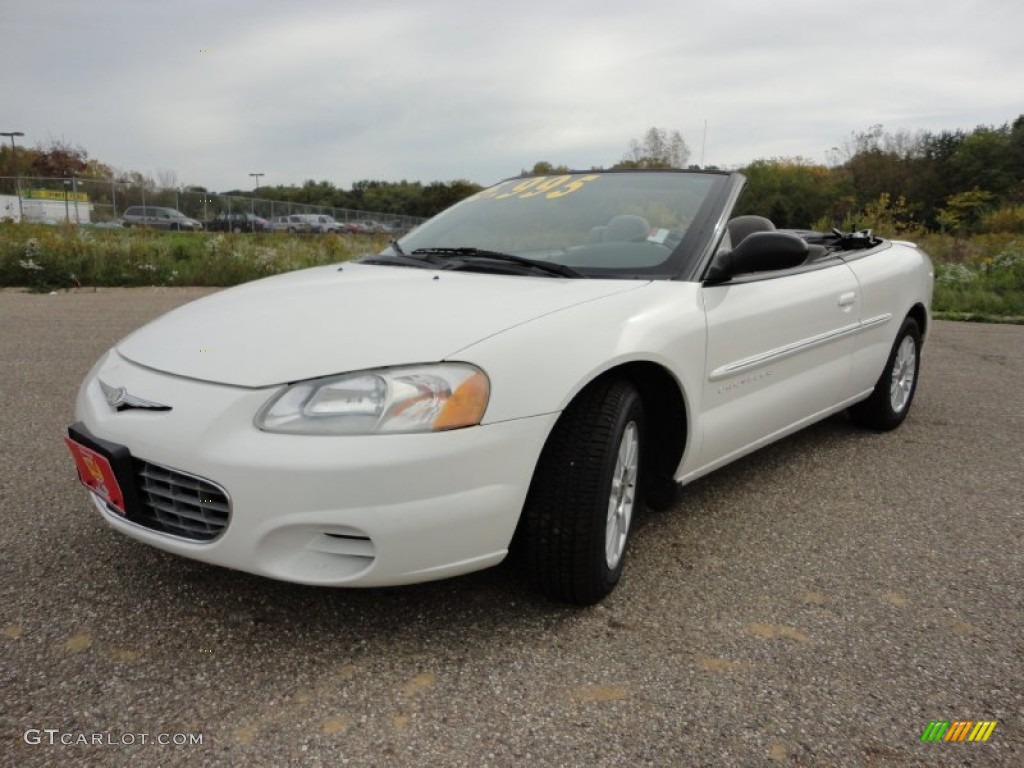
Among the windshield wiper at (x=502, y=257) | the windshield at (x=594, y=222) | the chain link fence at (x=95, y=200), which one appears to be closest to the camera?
the windshield wiper at (x=502, y=257)

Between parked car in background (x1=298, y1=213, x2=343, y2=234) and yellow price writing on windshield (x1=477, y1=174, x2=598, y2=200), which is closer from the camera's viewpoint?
yellow price writing on windshield (x1=477, y1=174, x2=598, y2=200)

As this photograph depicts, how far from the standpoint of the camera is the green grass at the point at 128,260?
10.9m

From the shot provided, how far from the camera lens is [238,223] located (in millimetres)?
31703

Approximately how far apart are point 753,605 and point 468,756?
108 cm

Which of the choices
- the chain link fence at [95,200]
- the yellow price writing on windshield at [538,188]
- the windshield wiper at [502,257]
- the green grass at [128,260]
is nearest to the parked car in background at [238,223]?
the chain link fence at [95,200]

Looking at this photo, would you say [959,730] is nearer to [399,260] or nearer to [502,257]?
[502,257]

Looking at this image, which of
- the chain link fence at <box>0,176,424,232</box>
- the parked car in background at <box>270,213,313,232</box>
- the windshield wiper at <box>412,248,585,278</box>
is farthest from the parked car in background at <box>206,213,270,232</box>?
the windshield wiper at <box>412,248,585,278</box>

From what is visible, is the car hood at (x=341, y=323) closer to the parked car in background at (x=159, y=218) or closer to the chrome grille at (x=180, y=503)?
the chrome grille at (x=180, y=503)

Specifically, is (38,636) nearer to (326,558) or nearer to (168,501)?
(168,501)

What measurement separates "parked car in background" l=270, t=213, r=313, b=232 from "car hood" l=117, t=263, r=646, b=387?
2987 cm

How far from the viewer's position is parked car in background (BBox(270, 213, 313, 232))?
31.5 meters

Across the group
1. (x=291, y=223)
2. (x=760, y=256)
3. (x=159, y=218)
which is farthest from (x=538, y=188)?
(x=291, y=223)

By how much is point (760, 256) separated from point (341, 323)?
1.44 meters

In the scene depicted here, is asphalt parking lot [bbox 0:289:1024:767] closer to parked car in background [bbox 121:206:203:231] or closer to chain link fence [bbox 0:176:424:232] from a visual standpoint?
chain link fence [bbox 0:176:424:232]
